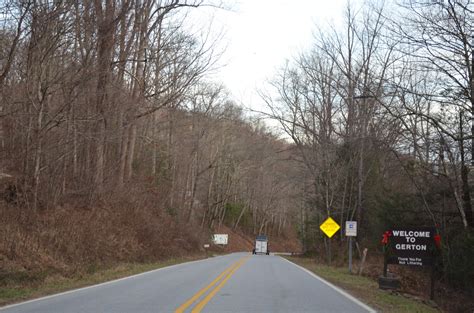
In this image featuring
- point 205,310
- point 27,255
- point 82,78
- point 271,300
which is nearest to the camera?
point 205,310

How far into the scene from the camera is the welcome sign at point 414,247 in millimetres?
15711

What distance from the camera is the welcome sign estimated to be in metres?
15.7

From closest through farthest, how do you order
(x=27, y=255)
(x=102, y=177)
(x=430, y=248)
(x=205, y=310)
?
1. (x=205, y=310)
2. (x=430, y=248)
3. (x=27, y=255)
4. (x=102, y=177)

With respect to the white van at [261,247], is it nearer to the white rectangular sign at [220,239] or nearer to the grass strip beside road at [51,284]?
the white rectangular sign at [220,239]

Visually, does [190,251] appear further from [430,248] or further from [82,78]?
[430,248]

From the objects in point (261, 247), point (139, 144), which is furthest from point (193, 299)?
point (261, 247)

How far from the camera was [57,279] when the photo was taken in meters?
16.0

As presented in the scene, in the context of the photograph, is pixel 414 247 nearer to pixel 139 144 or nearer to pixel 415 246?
pixel 415 246

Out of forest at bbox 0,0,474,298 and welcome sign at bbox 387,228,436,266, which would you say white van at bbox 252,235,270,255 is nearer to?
forest at bbox 0,0,474,298

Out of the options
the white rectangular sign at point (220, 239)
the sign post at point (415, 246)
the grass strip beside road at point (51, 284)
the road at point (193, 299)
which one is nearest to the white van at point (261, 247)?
the white rectangular sign at point (220, 239)

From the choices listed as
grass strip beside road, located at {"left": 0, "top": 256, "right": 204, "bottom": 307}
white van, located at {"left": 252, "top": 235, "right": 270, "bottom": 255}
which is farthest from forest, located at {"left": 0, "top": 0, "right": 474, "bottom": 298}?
white van, located at {"left": 252, "top": 235, "right": 270, "bottom": 255}

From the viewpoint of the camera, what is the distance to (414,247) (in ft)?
51.8

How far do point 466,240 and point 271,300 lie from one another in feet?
30.1

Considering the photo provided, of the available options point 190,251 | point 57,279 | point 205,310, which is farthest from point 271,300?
point 190,251
